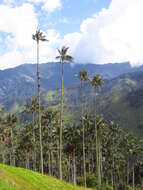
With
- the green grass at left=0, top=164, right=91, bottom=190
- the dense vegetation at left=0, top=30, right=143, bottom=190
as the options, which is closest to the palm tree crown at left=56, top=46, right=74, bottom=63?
the dense vegetation at left=0, top=30, right=143, bottom=190

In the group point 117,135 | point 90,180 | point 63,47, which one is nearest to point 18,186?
point 63,47

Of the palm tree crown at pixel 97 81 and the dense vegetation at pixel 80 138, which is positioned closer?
the palm tree crown at pixel 97 81

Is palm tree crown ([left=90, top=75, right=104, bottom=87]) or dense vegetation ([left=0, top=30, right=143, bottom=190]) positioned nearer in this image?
palm tree crown ([left=90, top=75, right=104, bottom=87])

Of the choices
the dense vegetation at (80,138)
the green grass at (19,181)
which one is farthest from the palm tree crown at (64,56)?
the green grass at (19,181)

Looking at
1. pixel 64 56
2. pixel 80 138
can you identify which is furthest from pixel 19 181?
pixel 80 138

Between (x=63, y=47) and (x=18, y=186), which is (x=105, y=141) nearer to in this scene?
(x=63, y=47)

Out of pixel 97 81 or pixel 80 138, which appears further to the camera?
pixel 80 138

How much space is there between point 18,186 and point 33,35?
134 ft

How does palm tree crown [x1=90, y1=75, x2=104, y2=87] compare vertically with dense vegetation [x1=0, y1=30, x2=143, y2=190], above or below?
above

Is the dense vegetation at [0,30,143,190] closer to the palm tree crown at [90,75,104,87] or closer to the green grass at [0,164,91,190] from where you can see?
the palm tree crown at [90,75,104,87]

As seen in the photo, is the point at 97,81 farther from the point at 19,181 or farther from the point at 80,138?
the point at 19,181

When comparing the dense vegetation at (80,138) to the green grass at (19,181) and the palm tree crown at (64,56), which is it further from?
the green grass at (19,181)

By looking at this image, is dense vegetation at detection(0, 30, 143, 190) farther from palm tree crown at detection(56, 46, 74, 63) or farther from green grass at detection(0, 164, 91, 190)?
green grass at detection(0, 164, 91, 190)

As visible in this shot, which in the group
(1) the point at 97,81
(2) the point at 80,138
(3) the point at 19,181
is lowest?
(2) the point at 80,138
